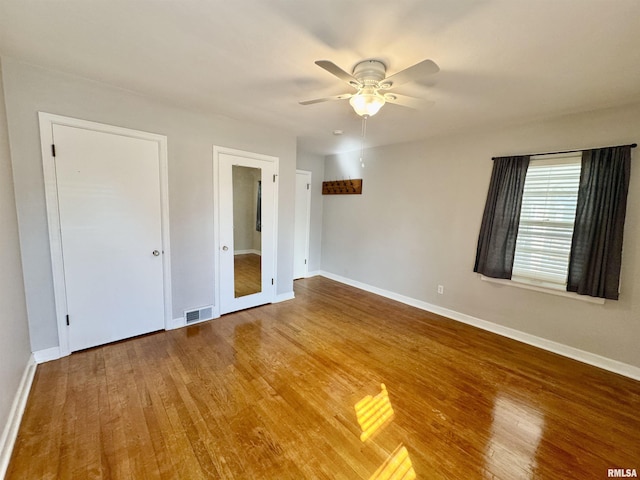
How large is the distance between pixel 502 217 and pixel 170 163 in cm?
377

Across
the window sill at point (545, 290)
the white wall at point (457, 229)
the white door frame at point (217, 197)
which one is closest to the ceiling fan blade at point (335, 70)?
the white wall at point (457, 229)

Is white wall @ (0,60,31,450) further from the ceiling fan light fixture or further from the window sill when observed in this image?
the window sill

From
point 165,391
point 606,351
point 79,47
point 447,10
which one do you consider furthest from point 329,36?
point 606,351

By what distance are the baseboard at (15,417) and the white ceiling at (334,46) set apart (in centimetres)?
235

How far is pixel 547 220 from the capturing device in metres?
2.74

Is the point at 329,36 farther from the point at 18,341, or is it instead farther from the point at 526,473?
the point at 18,341

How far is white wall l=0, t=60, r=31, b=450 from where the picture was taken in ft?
5.13

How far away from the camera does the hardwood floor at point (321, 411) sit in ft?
4.79

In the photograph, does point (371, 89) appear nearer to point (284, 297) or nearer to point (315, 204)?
point (284, 297)

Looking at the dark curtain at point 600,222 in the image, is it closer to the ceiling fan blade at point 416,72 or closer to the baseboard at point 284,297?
the ceiling fan blade at point 416,72

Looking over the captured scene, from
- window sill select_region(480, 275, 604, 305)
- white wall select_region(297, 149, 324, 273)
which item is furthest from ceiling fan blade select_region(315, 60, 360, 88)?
white wall select_region(297, 149, 324, 273)

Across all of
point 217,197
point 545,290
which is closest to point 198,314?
point 217,197

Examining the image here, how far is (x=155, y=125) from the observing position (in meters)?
2.62

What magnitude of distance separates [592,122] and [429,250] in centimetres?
207
